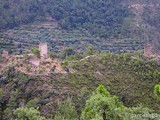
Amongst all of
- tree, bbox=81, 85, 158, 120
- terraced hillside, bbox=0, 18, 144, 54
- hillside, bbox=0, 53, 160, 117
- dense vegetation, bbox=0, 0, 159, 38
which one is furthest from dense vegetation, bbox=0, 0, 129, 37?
tree, bbox=81, 85, 158, 120

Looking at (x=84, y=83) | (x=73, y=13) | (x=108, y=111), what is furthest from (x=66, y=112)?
(x=73, y=13)

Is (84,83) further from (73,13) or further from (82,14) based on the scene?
(82,14)

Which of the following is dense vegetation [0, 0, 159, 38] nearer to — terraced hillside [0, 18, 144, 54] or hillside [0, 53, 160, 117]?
terraced hillside [0, 18, 144, 54]

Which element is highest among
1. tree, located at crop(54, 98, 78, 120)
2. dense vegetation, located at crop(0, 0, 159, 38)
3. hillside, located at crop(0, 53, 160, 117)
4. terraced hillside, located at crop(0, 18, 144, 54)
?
tree, located at crop(54, 98, 78, 120)

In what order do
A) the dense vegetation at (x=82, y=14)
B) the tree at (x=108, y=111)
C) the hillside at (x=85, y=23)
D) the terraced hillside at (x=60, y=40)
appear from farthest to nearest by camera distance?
the dense vegetation at (x=82, y=14)
the hillside at (x=85, y=23)
the terraced hillside at (x=60, y=40)
the tree at (x=108, y=111)

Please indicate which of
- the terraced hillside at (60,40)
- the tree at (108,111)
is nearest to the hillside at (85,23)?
the terraced hillside at (60,40)

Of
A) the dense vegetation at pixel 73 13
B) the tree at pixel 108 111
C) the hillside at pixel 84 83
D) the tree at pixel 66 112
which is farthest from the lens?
the dense vegetation at pixel 73 13

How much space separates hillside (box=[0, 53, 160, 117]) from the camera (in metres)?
31.0

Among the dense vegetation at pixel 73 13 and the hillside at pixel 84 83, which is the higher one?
the hillside at pixel 84 83

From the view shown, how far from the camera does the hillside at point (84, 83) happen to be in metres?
31.0

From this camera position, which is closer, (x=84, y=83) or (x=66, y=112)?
(x=66, y=112)

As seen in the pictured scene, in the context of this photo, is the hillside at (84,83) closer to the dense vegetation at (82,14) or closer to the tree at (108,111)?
the tree at (108,111)

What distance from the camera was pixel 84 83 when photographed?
34.3 m

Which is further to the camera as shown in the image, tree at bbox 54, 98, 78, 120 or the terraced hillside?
the terraced hillside
